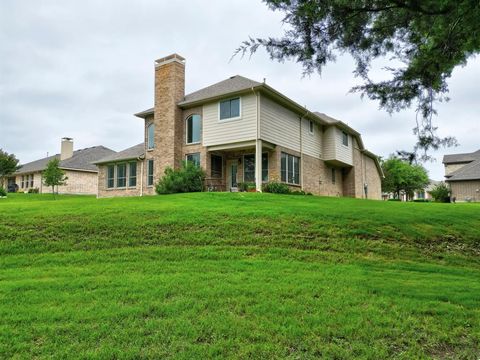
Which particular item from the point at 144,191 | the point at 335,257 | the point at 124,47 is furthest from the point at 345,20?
the point at 144,191

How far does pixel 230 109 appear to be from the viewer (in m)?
18.8

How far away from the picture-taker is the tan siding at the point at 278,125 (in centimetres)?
1817

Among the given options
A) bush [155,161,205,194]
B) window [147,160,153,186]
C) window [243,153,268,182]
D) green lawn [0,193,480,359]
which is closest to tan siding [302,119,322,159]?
window [243,153,268,182]

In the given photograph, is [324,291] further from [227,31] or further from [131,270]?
[227,31]

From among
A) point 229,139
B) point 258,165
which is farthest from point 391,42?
point 229,139

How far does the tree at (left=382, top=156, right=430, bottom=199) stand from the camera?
46.2 m

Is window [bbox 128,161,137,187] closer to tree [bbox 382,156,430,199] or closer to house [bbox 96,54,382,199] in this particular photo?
house [bbox 96,54,382,199]

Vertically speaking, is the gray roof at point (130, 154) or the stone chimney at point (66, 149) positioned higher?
the stone chimney at point (66, 149)

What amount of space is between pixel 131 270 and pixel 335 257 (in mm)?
4004

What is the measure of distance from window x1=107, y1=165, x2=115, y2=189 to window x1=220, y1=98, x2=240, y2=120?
33.7 feet

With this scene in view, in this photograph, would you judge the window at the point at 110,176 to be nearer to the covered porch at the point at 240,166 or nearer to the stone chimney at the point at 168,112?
the stone chimney at the point at 168,112

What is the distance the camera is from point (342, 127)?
2491cm

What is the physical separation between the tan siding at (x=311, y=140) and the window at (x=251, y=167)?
11.7 ft

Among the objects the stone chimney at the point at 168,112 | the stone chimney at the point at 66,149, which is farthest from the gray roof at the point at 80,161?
the stone chimney at the point at 168,112
